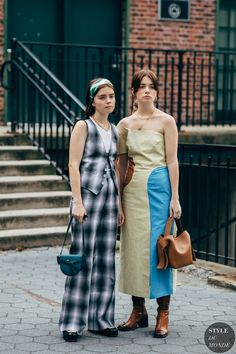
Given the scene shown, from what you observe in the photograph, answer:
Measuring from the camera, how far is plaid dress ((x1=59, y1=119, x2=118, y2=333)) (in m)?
5.84

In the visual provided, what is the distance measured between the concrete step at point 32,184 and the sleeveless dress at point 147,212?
14.2ft

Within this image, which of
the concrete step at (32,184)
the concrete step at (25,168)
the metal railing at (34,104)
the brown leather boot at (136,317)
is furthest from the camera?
the metal railing at (34,104)

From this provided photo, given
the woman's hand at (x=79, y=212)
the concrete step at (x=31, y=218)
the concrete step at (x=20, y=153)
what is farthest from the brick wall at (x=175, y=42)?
the woman's hand at (x=79, y=212)

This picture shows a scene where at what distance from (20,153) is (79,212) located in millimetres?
5178

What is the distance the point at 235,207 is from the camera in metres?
12.8

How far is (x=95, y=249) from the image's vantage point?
5.91m

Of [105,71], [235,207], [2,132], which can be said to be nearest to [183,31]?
[105,71]

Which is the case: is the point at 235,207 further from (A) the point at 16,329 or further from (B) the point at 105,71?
(A) the point at 16,329

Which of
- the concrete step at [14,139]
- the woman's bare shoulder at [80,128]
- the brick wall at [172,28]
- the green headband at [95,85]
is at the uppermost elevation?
the brick wall at [172,28]

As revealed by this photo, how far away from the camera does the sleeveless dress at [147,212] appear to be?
233 inches

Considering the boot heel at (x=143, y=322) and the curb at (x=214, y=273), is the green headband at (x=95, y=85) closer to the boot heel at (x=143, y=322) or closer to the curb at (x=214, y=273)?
the boot heel at (x=143, y=322)

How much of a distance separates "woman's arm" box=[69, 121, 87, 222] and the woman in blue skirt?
1.33ft

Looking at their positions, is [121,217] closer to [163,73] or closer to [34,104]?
[34,104]

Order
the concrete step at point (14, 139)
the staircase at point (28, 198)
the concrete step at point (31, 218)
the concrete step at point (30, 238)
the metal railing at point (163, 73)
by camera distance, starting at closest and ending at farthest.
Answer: the concrete step at point (30, 238) < the staircase at point (28, 198) < the concrete step at point (31, 218) < the concrete step at point (14, 139) < the metal railing at point (163, 73)
